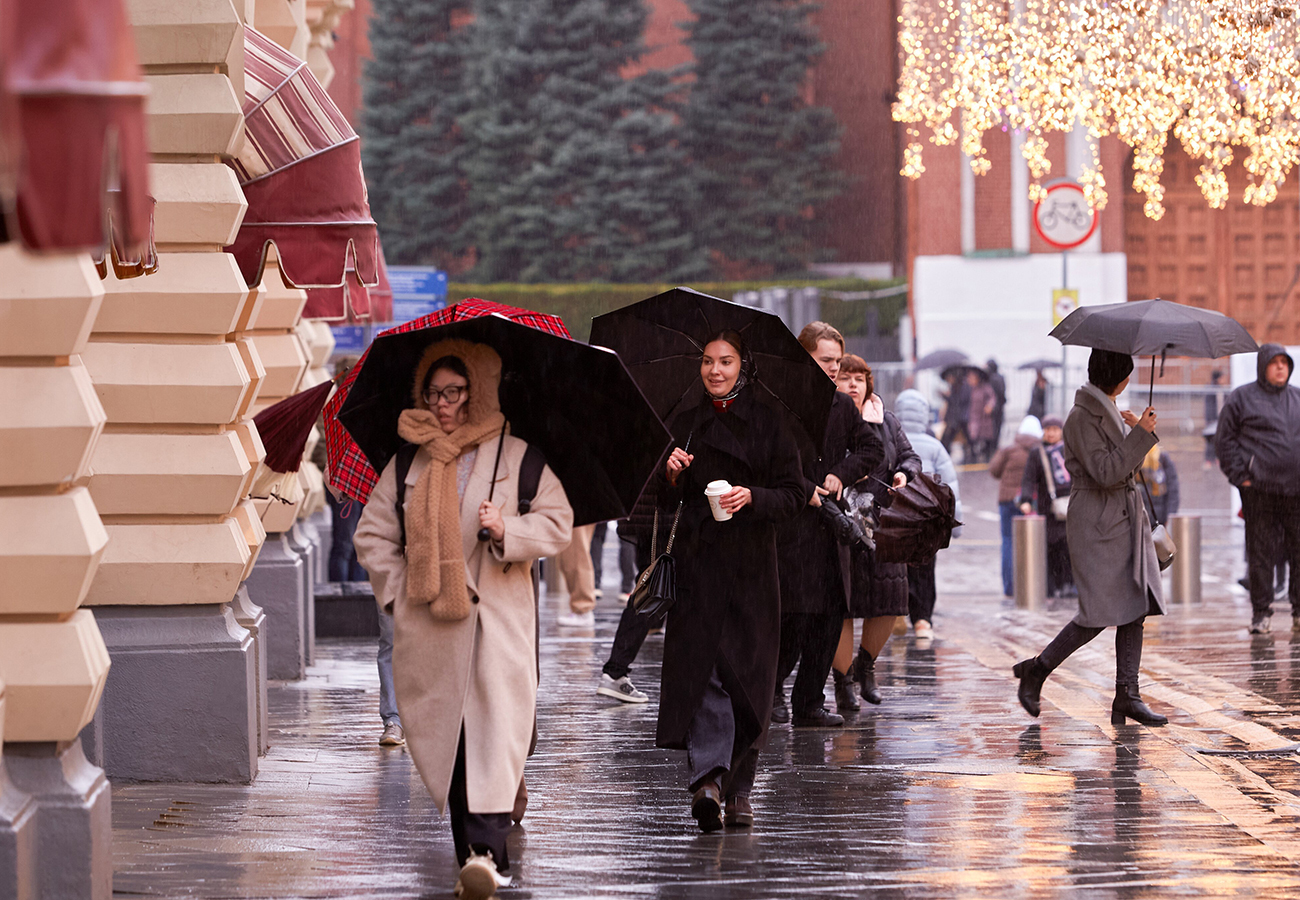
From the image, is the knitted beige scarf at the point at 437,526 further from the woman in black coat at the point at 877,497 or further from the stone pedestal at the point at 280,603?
the stone pedestal at the point at 280,603

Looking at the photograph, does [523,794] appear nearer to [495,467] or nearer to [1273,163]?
[495,467]

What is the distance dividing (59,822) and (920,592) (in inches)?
351

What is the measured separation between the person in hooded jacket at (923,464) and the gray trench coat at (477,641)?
7051mm

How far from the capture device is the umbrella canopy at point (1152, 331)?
9305mm

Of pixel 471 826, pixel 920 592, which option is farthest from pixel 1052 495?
pixel 471 826

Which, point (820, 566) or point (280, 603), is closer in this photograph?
point (820, 566)

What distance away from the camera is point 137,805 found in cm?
751

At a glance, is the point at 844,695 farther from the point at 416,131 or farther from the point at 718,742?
the point at 416,131

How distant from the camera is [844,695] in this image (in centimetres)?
1004

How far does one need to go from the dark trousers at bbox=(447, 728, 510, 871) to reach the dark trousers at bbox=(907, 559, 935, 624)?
763 cm


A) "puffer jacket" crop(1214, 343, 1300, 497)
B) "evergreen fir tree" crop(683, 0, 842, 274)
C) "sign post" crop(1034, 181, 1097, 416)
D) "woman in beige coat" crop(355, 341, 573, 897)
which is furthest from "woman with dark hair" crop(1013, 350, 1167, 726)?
"evergreen fir tree" crop(683, 0, 842, 274)

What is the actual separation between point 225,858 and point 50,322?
214 centimetres

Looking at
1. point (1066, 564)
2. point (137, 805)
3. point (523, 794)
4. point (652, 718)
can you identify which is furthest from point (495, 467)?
point (1066, 564)

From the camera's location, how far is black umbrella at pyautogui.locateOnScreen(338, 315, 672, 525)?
616 centimetres
